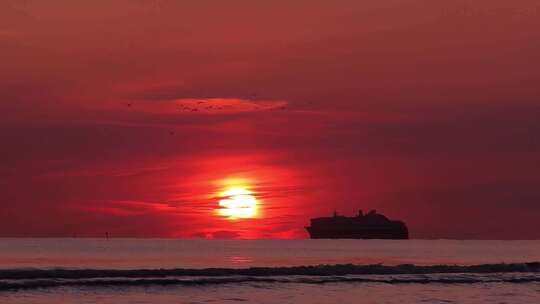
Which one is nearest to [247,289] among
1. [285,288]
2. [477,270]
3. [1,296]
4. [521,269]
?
[285,288]

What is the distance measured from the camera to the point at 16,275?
70.9m

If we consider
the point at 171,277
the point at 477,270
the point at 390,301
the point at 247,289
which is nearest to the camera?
the point at 390,301

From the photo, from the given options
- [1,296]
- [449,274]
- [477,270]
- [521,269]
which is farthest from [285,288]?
[521,269]

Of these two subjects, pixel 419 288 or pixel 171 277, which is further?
pixel 171 277

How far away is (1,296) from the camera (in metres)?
52.9

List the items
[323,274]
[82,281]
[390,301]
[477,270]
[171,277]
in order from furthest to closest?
[477,270], [323,274], [171,277], [82,281], [390,301]

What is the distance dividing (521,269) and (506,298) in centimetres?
4330

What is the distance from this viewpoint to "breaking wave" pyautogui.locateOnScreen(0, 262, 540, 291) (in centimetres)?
6700

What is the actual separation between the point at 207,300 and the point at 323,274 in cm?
3003

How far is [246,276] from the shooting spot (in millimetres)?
76438

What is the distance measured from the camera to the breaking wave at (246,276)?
67.0 m

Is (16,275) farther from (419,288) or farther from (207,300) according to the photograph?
(419,288)

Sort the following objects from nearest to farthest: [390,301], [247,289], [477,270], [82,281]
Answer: [390,301]
[247,289]
[82,281]
[477,270]

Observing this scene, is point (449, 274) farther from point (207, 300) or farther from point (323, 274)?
point (207, 300)
